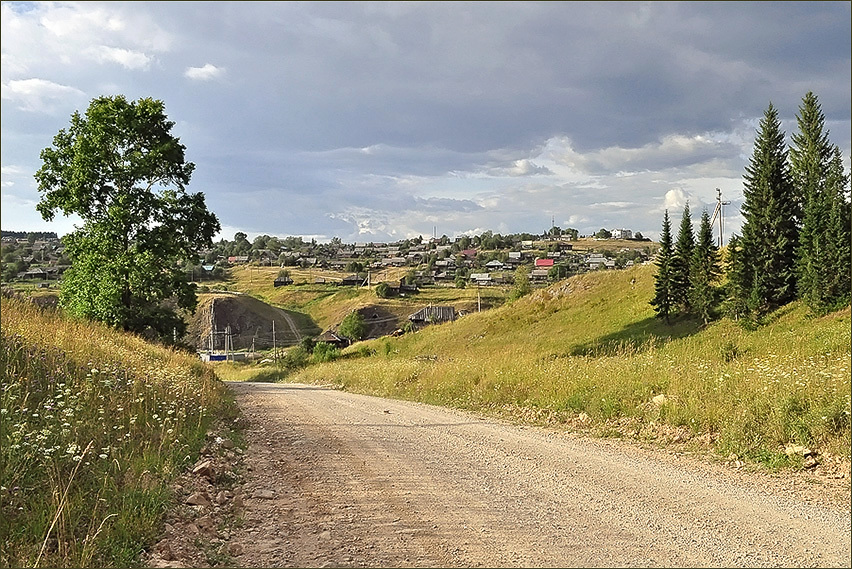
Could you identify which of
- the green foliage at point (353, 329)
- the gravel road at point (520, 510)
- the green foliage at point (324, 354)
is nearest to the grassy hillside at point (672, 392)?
the gravel road at point (520, 510)

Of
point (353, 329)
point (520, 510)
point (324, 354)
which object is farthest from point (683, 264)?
point (353, 329)

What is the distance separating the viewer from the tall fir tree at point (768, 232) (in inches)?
1665

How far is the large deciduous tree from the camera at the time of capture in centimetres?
2239

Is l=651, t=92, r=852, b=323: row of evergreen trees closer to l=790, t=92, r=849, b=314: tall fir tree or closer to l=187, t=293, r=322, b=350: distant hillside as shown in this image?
l=790, t=92, r=849, b=314: tall fir tree

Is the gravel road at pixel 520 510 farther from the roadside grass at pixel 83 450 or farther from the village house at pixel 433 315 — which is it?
the village house at pixel 433 315

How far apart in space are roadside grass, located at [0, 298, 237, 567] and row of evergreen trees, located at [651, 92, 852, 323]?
40.0 m

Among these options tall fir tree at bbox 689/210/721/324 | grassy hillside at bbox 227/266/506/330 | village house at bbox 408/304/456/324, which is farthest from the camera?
grassy hillside at bbox 227/266/506/330

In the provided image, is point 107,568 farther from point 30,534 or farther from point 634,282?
point 634,282

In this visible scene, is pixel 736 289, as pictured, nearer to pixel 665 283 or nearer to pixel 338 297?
pixel 665 283

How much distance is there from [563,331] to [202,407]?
41061 millimetres

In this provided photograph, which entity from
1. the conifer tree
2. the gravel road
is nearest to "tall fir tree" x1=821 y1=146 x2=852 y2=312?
the conifer tree

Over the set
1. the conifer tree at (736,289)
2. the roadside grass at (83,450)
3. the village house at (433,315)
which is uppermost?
the conifer tree at (736,289)

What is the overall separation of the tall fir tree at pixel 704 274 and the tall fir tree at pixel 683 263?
1.70 ft

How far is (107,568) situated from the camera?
4.49 metres
